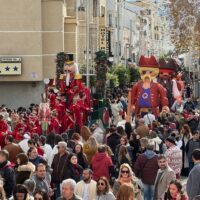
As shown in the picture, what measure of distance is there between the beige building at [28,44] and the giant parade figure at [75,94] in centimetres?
1116

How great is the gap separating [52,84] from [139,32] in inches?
3000

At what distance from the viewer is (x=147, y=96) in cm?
2825

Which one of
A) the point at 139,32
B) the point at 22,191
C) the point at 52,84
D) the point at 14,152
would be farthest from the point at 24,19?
the point at 139,32

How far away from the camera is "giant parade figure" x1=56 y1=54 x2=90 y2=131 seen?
2903 cm

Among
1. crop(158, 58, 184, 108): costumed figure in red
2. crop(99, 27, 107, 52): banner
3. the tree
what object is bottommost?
the tree

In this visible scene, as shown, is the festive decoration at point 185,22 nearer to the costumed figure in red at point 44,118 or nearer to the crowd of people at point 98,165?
the costumed figure in red at point 44,118

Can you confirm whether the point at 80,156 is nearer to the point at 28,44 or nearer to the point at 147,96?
the point at 147,96

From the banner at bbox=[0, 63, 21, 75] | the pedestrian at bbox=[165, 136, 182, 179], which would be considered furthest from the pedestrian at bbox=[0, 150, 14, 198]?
the banner at bbox=[0, 63, 21, 75]

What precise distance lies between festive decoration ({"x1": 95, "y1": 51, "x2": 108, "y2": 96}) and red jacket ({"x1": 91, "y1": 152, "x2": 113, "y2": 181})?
16067 mm

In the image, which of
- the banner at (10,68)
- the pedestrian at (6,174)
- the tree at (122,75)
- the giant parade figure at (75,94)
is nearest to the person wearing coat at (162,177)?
the pedestrian at (6,174)

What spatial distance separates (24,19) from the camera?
4325cm

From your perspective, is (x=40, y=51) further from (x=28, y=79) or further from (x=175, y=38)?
(x=175, y=38)

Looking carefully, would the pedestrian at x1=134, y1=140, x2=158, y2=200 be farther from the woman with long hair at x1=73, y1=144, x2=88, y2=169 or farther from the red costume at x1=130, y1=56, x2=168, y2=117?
the red costume at x1=130, y1=56, x2=168, y2=117

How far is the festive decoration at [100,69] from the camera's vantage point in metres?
34.3
